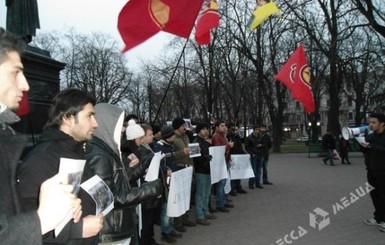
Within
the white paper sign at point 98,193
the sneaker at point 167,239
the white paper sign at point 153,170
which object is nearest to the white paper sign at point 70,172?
the white paper sign at point 98,193

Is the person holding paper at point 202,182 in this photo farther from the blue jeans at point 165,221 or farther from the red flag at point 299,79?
the red flag at point 299,79

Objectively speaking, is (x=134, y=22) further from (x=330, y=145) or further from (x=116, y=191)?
(x=330, y=145)

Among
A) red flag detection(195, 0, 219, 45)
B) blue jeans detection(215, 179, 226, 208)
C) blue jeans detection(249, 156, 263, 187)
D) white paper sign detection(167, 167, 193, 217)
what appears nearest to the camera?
white paper sign detection(167, 167, 193, 217)

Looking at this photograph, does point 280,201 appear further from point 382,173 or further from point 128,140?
point 128,140

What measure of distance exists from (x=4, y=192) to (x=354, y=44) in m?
35.7

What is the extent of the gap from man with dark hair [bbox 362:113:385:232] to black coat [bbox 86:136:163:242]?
5.45 meters

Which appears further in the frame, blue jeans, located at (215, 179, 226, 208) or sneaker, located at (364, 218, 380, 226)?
blue jeans, located at (215, 179, 226, 208)

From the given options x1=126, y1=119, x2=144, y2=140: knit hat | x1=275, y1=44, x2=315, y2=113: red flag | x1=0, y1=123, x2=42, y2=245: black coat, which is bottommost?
x1=0, y1=123, x2=42, y2=245: black coat

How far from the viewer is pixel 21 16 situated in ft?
25.0

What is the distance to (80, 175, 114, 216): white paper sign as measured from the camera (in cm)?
249

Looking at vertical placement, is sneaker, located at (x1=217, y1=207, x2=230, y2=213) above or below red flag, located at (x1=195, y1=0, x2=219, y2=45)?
below

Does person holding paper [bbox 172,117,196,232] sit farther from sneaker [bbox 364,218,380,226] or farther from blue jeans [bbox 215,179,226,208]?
sneaker [bbox 364,218,380,226]

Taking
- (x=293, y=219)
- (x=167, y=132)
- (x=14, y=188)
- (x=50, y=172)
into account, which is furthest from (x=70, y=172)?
(x=293, y=219)

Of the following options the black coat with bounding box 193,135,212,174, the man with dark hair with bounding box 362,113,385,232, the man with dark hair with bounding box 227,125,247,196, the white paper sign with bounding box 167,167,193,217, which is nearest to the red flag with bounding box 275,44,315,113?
the man with dark hair with bounding box 362,113,385,232
